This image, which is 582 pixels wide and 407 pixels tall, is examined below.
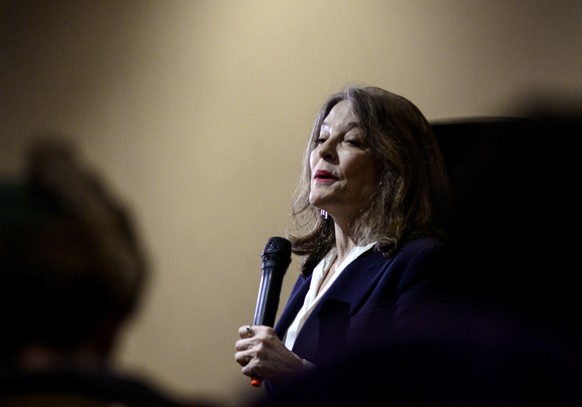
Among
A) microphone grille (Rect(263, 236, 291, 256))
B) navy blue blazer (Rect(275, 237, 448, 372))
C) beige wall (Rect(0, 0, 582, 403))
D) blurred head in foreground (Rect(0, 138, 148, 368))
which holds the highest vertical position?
beige wall (Rect(0, 0, 582, 403))

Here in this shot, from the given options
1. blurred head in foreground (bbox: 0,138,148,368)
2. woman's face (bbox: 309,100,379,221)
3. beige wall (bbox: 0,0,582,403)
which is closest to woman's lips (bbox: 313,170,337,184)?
woman's face (bbox: 309,100,379,221)

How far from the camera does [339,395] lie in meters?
0.58

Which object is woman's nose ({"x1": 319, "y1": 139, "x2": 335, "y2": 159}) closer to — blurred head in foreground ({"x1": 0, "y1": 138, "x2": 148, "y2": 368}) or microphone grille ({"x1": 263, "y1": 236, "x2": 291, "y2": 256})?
microphone grille ({"x1": 263, "y1": 236, "x2": 291, "y2": 256})

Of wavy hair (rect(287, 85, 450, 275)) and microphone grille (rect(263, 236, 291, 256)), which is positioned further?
wavy hair (rect(287, 85, 450, 275))

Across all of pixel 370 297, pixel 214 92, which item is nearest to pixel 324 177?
pixel 370 297

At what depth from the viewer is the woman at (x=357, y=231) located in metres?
1.88

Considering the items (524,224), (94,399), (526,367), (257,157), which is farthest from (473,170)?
(257,157)

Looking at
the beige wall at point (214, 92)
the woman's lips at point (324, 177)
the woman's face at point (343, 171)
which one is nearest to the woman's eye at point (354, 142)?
the woman's face at point (343, 171)

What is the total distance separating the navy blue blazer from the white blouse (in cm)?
4

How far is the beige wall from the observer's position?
2.84 metres

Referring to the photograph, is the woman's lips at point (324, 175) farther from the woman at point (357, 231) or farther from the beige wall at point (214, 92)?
the beige wall at point (214, 92)

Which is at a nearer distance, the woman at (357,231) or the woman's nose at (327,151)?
the woman at (357,231)

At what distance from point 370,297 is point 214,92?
139 cm

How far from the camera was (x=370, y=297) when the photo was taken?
1.94m
